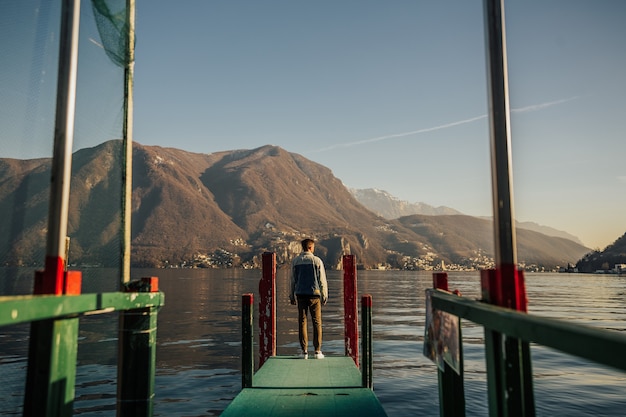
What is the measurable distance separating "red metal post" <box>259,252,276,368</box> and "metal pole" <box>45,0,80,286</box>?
7407mm

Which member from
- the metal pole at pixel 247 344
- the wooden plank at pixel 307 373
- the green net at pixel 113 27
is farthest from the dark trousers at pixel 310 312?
the green net at pixel 113 27

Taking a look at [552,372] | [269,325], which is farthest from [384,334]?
[269,325]

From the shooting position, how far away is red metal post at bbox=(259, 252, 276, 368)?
10.7 m

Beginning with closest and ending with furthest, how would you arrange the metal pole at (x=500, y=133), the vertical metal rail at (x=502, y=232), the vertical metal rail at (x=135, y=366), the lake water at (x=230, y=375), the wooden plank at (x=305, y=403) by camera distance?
the vertical metal rail at (x=502, y=232), the metal pole at (x=500, y=133), the vertical metal rail at (x=135, y=366), the wooden plank at (x=305, y=403), the lake water at (x=230, y=375)

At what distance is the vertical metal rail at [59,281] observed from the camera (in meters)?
3.05

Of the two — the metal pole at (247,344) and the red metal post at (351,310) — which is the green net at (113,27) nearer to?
the metal pole at (247,344)

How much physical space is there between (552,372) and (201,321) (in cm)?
2305

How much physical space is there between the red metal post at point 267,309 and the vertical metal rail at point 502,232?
794 centimetres

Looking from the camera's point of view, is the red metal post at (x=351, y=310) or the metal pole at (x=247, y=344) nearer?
the metal pole at (x=247, y=344)

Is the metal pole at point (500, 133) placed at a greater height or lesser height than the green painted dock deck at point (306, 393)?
greater

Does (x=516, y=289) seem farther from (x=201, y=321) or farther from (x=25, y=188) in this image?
(x=201, y=321)

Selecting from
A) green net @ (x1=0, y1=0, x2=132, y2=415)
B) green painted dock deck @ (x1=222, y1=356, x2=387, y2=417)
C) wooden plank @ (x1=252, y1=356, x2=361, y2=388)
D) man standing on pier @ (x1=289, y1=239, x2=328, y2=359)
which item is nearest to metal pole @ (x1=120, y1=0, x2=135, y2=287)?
green net @ (x1=0, y1=0, x2=132, y2=415)

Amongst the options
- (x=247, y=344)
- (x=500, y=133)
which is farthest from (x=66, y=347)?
(x=247, y=344)

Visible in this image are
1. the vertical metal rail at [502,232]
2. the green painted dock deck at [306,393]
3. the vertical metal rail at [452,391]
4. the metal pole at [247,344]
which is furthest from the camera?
the metal pole at [247,344]
